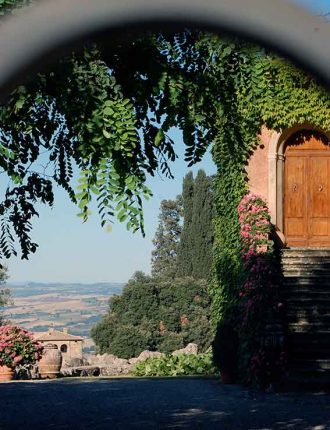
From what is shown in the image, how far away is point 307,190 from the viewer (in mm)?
17703

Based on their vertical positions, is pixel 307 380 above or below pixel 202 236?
below

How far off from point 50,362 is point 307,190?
6.95 meters

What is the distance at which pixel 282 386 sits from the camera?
12125 millimetres

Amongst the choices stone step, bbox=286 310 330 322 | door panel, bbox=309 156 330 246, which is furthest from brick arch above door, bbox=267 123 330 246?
stone step, bbox=286 310 330 322

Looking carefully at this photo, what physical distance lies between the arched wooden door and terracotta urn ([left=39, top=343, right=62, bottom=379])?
5.95 m

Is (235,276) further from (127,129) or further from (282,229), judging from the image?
(127,129)

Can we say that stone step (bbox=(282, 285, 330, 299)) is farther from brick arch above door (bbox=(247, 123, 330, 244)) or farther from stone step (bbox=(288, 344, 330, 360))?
brick arch above door (bbox=(247, 123, 330, 244))

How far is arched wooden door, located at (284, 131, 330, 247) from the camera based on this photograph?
57.6 feet

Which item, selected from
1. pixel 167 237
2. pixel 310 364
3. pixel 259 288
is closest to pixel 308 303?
pixel 259 288

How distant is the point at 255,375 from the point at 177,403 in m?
1.80

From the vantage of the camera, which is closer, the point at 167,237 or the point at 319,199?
the point at 319,199

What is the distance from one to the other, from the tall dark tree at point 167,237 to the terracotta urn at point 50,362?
1227 inches

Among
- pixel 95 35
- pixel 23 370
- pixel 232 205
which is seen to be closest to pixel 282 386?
pixel 232 205

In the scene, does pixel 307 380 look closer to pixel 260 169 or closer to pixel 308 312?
pixel 308 312
